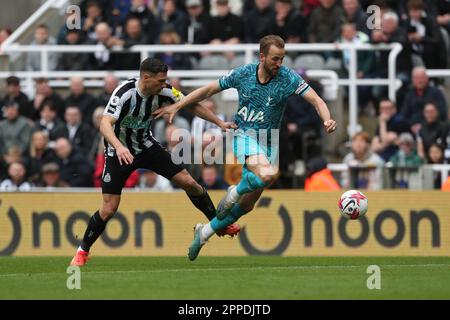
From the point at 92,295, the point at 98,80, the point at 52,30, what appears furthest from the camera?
the point at 52,30

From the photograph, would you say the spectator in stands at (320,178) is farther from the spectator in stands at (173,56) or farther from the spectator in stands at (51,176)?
the spectator in stands at (51,176)

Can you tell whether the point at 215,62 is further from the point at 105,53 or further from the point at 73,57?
the point at 73,57

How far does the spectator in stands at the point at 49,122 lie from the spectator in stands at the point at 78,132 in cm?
28

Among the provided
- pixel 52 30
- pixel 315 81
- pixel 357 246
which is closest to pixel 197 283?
pixel 357 246

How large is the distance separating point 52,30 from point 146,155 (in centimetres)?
1048

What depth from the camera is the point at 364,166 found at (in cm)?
2006

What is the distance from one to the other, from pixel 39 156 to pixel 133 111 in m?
6.86

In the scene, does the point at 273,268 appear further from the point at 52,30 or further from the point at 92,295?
the point at 52,30

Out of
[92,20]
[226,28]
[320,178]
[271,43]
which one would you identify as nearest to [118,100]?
[271,43]

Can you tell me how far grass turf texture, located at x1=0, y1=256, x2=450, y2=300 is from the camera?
40.0ft

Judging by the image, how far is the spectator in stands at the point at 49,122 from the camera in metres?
21.9

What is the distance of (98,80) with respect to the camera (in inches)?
898

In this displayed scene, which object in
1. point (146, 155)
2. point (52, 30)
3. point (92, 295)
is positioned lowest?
point (92, 295)

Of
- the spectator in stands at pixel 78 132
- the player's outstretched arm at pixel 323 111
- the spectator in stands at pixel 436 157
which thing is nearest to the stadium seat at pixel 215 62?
the spectator in stands at pixel 78 132
